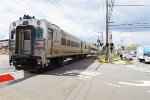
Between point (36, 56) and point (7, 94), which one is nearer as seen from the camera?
point (7, 94)

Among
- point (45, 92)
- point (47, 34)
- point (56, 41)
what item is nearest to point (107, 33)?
point (56, 41)

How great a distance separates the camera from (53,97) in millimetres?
10328

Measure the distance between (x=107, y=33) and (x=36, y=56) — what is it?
2415 centimetres

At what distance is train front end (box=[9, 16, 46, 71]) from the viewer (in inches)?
758

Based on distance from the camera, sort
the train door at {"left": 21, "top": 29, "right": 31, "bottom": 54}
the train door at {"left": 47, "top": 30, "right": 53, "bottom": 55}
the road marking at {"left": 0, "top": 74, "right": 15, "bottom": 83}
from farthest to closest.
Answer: the train door at {"left": 21, "top": 29, "right": 31, "bottom": 54} < the train door at {"left": 47, "top": 30, "right": 53, "bottom": 55} < the road marking at {"left": 0, "top": 74, "right": 15, "bottom": 83}

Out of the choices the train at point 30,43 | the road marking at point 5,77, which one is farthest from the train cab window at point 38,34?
the road marking at point 5,77

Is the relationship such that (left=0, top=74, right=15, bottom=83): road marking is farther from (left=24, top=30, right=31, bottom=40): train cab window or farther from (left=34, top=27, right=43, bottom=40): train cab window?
(left=24, top=30, right=31, bottom=40): train cab window

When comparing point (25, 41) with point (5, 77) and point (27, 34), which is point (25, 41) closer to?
point (27, 34)

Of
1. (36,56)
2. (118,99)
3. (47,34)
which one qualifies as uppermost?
(47,34)

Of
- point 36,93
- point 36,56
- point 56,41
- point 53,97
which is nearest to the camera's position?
point 53,97

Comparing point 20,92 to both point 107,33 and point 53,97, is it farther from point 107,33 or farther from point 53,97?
point 107,33

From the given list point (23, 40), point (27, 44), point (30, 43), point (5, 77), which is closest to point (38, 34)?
point (30, 43)

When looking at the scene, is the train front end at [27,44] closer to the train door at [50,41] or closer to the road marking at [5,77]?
the train door at [50,41]

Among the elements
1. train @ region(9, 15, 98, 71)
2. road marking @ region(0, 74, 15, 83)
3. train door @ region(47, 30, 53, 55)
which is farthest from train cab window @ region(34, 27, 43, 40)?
road marking @ region(0, 74, 15, 83)
